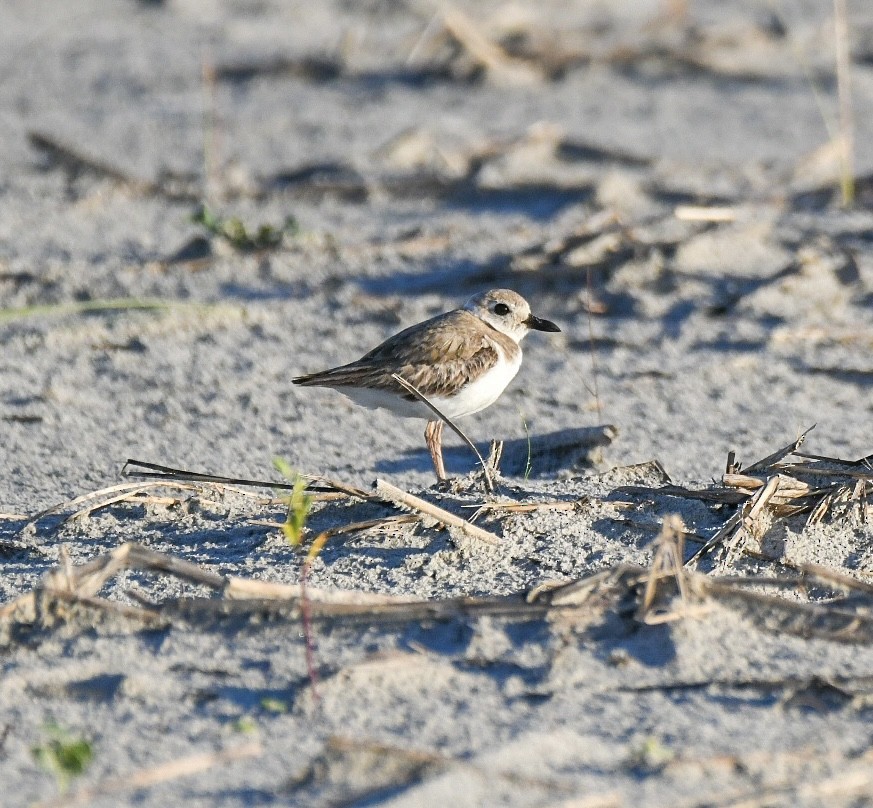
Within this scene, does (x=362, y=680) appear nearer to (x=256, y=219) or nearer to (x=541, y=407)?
(x=541, y=407)

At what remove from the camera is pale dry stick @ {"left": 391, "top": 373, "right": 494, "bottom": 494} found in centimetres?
354

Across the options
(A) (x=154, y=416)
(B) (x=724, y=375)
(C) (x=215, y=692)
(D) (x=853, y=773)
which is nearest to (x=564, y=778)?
(D) (x=853, y=773)

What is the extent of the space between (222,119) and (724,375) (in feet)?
15.0

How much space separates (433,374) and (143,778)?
83.5 inches

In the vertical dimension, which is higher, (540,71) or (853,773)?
(853,773)

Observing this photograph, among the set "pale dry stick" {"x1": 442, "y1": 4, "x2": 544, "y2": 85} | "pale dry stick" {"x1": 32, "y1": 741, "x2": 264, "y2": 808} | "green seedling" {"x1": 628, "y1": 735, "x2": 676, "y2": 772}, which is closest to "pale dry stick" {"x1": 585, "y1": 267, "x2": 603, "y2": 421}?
"green seedling" {"x1": 628, "y1": 735, "x2": 676, "y2": 772}

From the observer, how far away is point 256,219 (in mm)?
6891

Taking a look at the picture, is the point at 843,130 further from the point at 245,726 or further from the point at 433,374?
the point at 245,726

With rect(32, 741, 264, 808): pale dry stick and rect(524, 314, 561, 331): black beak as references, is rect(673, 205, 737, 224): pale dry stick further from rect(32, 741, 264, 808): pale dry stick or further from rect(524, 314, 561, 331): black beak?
rect(32, 741, 264, 808): pale dry stick

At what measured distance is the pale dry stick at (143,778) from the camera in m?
2.34

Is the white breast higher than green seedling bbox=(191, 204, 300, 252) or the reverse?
higher

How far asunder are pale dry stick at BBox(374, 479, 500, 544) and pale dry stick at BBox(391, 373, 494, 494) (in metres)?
0.18

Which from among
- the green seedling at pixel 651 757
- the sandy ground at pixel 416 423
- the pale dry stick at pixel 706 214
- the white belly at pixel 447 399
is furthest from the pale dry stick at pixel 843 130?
the green seedling at pixel 651 757

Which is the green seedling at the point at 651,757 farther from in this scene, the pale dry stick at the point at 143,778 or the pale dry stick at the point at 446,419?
the pale dry stick at the point at 446,419
